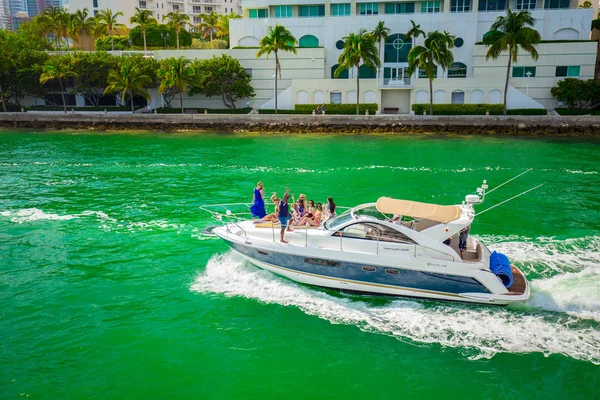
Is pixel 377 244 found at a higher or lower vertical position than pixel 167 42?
lower

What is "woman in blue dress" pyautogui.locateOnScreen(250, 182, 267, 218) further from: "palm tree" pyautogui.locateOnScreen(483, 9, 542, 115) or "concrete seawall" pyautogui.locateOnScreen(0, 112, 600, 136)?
"palm tree" pyautogui.locateOnScreen(483, 9, 542, 115)

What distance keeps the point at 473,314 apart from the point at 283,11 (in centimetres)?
5769

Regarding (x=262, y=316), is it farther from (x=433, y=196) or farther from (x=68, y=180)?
(x=68, y=180)

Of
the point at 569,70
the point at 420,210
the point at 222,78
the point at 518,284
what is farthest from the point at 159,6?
the point at 518,284

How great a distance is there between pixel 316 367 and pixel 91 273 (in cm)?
887

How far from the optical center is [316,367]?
1206cm

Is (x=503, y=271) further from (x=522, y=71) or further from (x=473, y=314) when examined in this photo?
(x=522, y=71)

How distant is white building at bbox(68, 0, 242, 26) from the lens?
9381 cm

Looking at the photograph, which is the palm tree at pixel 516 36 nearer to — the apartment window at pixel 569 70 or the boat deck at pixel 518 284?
the apartment window at pixel 569 70

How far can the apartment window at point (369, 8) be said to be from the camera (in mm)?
61750

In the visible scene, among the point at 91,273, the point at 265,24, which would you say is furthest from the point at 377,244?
the point at 265,24

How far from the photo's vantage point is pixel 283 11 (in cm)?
6456

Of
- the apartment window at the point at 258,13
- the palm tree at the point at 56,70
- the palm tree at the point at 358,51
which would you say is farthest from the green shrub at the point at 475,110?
the palm tree at the point at 56,70

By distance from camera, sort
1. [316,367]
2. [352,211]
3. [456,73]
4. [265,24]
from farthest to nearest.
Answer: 1. [265,24]
2. [456,73]
3. [352,211]
4. [316,367]
